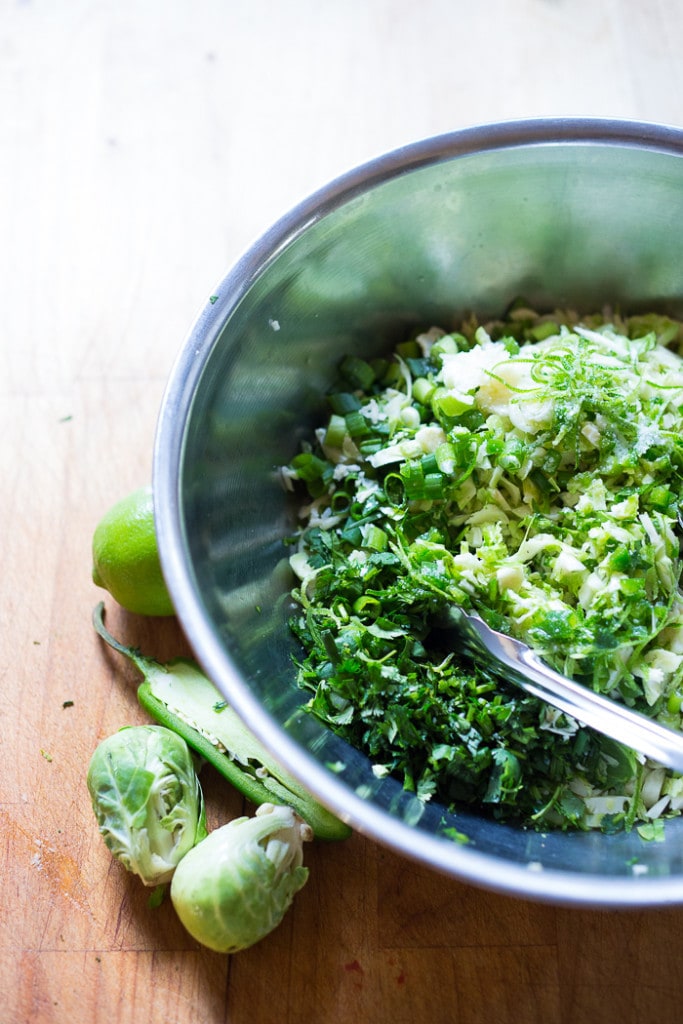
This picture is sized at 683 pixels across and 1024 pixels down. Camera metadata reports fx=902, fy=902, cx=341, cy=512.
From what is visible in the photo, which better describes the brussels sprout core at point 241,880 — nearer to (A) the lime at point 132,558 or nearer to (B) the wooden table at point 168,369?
(B) the wooden table at point 168,369

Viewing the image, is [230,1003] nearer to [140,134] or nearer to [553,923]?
[553,923]

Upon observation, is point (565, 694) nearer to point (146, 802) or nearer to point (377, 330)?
point (146, 802)

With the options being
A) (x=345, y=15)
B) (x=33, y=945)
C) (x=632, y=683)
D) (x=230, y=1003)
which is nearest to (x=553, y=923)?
(x=632, y=683)

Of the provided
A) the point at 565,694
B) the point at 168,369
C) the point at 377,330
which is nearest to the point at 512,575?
the point at 565,694

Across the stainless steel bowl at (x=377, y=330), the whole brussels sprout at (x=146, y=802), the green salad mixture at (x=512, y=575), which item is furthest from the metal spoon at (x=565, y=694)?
the whole brussels sprout at (x=146, y=802)

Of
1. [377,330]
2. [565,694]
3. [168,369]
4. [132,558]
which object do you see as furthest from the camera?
[168,369]

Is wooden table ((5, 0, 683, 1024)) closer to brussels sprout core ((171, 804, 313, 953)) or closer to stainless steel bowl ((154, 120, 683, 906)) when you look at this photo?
brussels sprout core ((171, 804, 313, 953))
